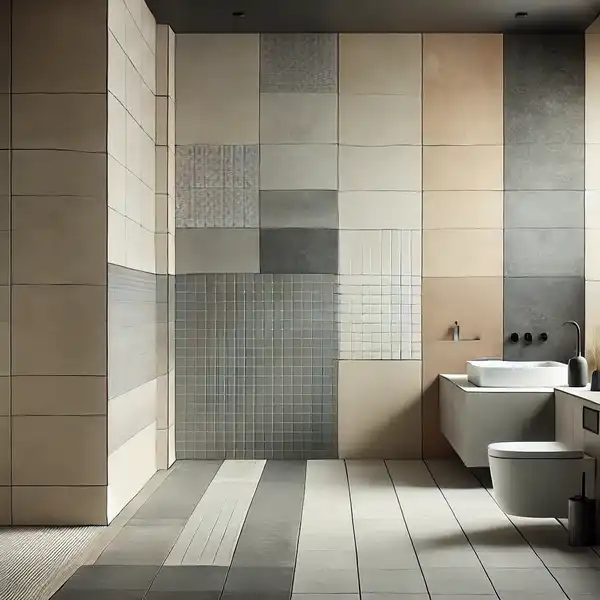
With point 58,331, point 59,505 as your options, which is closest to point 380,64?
point 58,331

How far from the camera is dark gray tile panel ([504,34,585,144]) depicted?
6.29 m

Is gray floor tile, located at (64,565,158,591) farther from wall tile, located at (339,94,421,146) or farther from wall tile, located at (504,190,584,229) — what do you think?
wall tile, located at (504,190,584,229)

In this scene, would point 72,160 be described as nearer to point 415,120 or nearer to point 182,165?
point 182,165

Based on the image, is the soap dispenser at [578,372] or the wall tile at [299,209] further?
the wall tile at [299,209]

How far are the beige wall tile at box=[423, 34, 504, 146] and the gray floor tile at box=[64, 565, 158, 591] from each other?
3691 mm

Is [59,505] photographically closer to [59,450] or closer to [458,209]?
[59,450]

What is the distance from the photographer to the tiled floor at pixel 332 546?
3.47 meters

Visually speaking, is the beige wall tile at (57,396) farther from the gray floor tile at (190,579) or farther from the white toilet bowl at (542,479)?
the white toilet bowl at (542,479)

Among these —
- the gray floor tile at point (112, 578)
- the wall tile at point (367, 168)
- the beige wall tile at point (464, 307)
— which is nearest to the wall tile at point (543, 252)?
the beige wall tile at point (464, 307)

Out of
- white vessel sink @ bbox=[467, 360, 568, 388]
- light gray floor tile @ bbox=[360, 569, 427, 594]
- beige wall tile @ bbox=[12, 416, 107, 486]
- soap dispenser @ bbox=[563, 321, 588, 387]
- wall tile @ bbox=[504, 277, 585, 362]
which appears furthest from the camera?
wall tile @ bbox=[504, 277, 585, 362]

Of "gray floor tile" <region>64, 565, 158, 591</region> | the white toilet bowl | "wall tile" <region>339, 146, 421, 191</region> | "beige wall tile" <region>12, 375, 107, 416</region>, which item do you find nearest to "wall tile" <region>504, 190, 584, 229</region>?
"wall tile" <region>339, 146, 421, 191</region>

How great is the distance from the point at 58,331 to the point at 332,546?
1.63 m

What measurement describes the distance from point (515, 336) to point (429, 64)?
6.28 ft

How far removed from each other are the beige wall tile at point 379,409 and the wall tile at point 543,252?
971 millimetres
